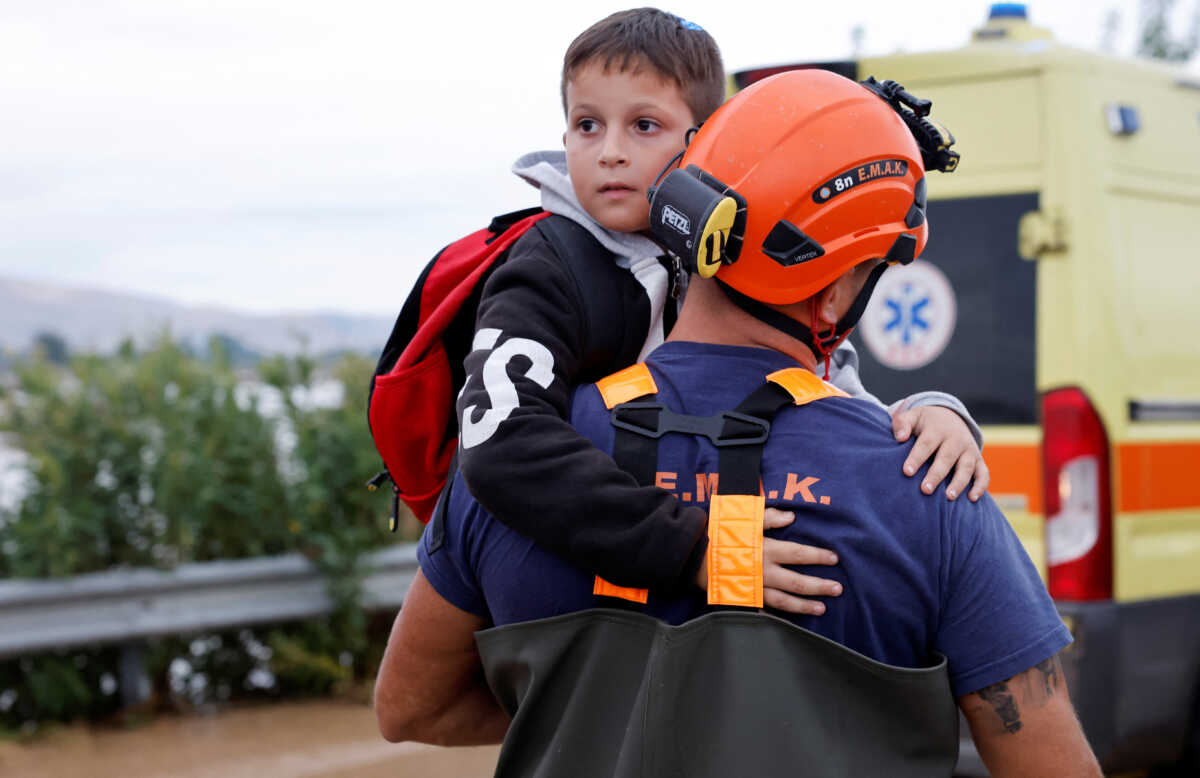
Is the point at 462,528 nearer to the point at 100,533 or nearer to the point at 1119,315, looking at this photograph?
the point at 1119,315

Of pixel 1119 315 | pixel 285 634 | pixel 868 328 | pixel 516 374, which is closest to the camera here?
pixel 516 374

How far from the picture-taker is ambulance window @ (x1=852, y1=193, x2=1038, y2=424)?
4.02 meters

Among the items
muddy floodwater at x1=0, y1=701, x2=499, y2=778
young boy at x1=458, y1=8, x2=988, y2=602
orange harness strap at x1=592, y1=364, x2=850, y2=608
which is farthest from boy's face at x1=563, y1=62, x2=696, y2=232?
muddy floodwater at x1=0, y1=701, x2=499, y2=778

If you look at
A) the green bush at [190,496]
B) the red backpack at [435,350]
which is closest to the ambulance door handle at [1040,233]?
the red backpack at [435,350]

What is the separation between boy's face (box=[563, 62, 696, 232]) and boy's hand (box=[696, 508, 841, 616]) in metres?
0.75

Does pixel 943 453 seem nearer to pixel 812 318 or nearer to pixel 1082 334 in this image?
pixel 812 318

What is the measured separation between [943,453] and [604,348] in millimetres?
616

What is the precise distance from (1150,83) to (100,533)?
4766 mm

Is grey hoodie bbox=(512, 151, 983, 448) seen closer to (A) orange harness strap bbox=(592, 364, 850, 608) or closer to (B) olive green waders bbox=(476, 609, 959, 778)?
(A) orange harness strap bbox=(592, 364, 850, 608)

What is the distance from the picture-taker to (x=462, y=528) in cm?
185

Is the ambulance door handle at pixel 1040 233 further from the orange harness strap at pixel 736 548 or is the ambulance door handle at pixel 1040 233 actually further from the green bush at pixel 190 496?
the green bush at pixel 190 496

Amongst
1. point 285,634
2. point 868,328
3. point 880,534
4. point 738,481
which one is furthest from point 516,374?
point 285,634

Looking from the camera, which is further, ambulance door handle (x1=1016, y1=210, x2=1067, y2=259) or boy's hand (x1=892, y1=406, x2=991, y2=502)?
ambulance door handle (x1=1016, y1=210, x2=1067, y2=259)

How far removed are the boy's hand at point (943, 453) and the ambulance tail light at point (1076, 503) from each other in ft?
7.85
